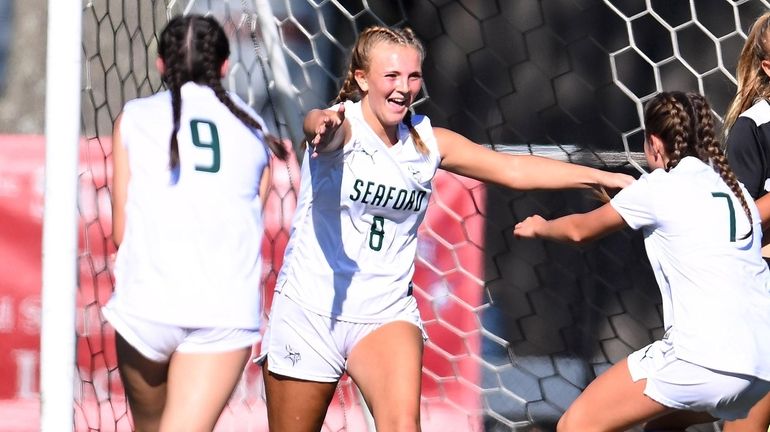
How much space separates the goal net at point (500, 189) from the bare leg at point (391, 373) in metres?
1.36

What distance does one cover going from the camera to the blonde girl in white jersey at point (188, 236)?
3.37 metres

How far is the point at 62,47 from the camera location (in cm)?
390

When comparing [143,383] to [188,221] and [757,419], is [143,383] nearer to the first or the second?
[188,221]

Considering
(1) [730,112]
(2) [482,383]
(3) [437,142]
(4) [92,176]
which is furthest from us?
(2) [482,383]

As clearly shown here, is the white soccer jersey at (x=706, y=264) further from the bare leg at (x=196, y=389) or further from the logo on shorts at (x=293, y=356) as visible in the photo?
the bare leg at (x=196, y=389)

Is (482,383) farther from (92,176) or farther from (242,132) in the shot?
(242,132)

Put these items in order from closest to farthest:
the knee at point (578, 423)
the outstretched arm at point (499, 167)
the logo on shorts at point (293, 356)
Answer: the knee at point (578, 423), the logo on shorts at point (293, 356), the outstretched arm at point (499, 167)

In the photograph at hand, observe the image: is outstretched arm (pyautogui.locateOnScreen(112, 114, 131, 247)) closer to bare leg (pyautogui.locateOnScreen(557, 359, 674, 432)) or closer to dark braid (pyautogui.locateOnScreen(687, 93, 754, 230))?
bare leg (pyautogui.locateOnScreen(557, 359, 674, 432))

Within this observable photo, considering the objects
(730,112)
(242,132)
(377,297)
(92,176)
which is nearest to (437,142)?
(377,297)

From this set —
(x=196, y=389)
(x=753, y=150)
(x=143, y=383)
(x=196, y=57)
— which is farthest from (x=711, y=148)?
(x=143, y=383)

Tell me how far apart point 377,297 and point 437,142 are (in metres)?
0.52

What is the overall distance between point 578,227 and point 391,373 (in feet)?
2.35

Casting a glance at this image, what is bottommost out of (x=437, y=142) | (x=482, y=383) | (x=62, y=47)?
(x=482, y=383)

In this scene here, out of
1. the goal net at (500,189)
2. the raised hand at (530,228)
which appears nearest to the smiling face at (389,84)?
the raised hand at (530,228)
